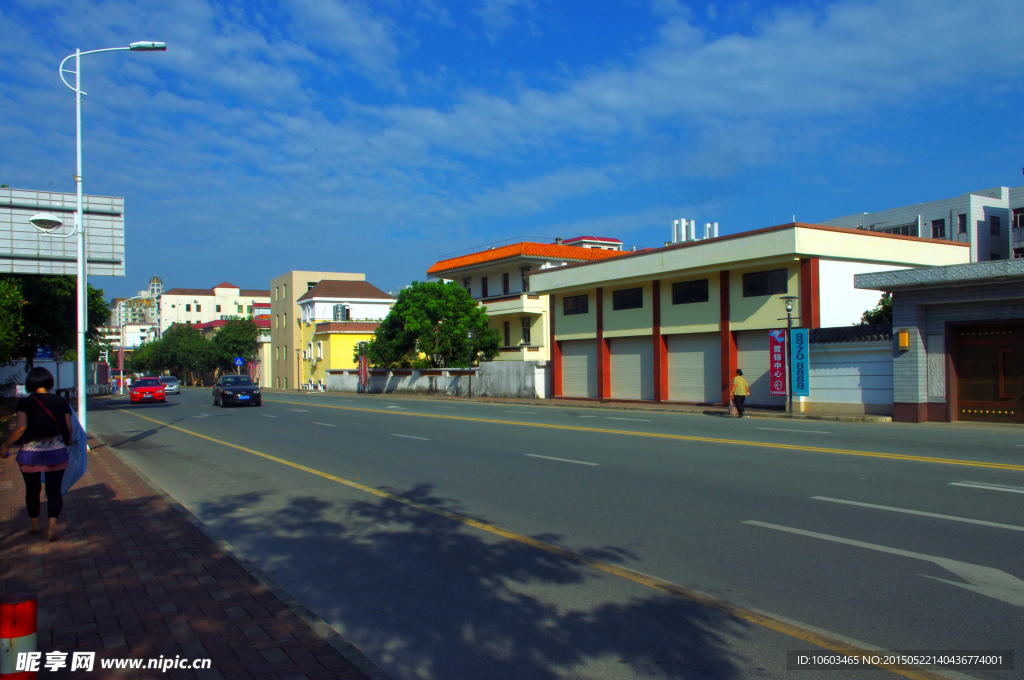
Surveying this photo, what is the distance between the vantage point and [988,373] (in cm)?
1969

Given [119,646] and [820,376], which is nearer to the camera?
[119,646]

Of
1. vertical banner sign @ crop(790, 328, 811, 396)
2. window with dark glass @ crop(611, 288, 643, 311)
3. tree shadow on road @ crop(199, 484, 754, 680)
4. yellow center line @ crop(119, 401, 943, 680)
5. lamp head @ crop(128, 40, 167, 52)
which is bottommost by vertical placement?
tree shadow on road @ crop(199, 484, 754, 680)

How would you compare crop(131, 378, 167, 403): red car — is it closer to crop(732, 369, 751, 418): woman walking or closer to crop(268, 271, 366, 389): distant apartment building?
crop(268, 271, 366, 389): distant apartment building

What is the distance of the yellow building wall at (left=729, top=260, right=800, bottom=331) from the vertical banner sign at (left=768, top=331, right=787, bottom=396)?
193 cm

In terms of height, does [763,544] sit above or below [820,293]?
below

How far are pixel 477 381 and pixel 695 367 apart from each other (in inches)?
591

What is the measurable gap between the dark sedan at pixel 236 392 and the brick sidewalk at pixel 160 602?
83.7 ft

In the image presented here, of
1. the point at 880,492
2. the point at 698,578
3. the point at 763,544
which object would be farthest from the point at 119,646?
the point at 880,492

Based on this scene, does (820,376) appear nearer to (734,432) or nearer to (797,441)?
(734,432)

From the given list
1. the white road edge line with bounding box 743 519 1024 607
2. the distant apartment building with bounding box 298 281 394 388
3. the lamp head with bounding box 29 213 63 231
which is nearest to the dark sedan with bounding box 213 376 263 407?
the lamp head with bounding box 29 213 63 231

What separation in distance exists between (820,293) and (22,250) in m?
24.4

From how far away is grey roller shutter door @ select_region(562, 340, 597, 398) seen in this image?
36.3 meters

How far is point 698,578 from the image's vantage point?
5.96 meters

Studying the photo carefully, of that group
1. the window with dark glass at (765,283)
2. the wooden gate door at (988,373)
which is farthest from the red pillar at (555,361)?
the wooden gate door at (988,373)
